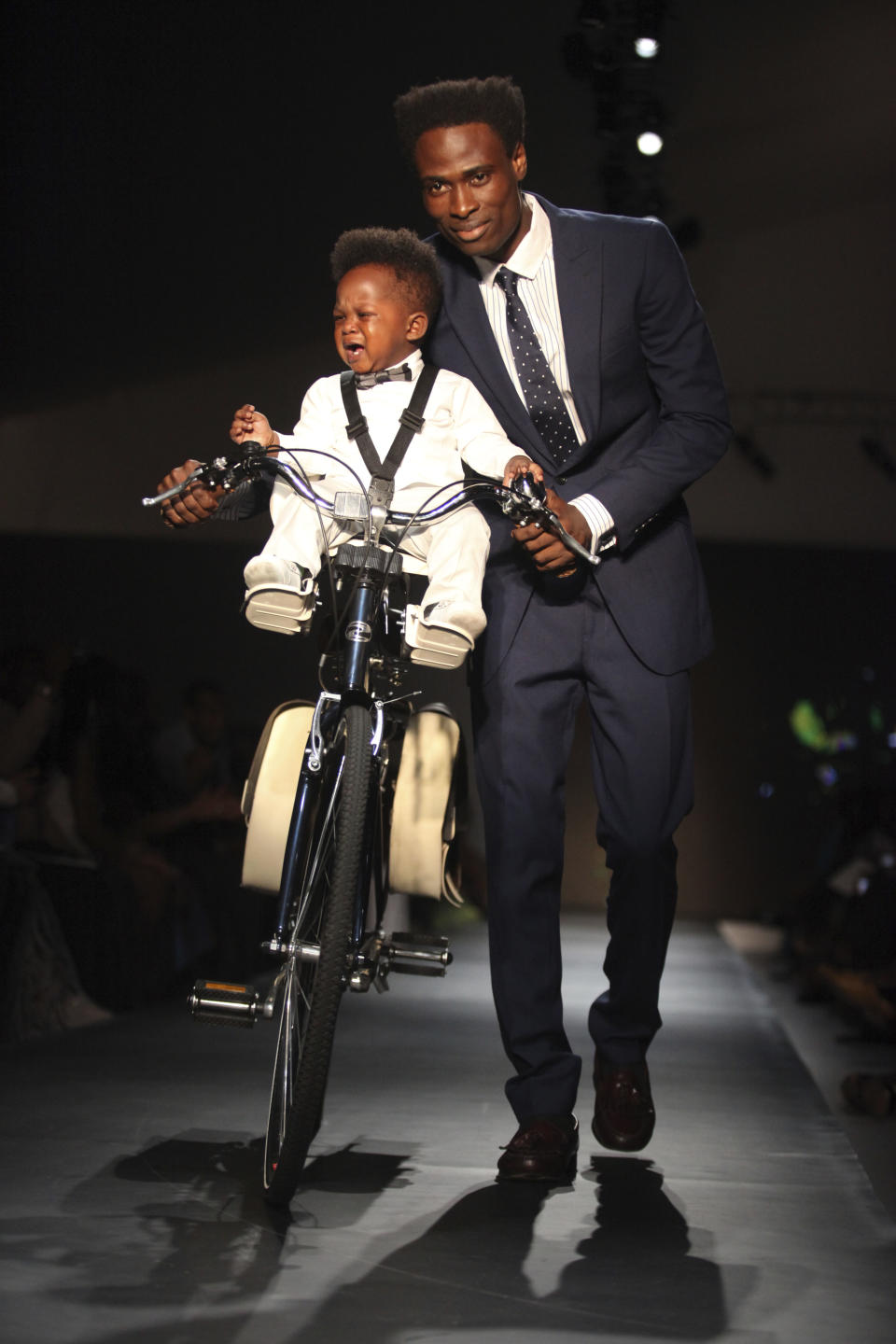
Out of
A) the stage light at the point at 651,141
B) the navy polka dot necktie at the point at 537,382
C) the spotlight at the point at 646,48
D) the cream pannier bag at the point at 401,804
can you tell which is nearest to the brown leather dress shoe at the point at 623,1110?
the cream pannier bag at the point at 401,804

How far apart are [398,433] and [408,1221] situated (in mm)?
903

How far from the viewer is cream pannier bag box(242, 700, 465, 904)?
1.96 m

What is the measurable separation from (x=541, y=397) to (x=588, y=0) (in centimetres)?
406

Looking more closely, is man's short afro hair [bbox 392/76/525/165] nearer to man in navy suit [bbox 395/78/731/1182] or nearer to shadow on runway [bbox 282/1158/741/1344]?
man in navy suit [bbox 395/78/731/1182]

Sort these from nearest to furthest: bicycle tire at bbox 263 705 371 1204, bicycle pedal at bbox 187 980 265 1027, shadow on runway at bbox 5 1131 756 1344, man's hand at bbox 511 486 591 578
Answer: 1. shadow on runway at bbox 5 1131 756 1344
2. bicycle tire at bbox 263 705 371 1204
3. bicycle pedal at bbox 187 980 265 1027
4. man's hand at bbox 511 486 591 578

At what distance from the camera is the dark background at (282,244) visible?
5.95 meters

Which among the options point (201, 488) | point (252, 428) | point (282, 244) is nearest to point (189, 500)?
point (201, 488)

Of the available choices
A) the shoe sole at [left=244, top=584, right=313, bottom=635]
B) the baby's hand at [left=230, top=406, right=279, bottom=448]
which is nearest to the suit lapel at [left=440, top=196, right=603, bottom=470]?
the baby's hand at [left=230, top=406, right=279, bottom=448]

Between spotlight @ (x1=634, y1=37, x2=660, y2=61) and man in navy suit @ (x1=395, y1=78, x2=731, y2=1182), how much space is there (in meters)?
4.04

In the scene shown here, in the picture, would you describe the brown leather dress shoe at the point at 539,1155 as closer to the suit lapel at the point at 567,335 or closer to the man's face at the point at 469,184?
the suit lapel at the point at 567,335

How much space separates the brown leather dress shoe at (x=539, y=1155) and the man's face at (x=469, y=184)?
1.12m

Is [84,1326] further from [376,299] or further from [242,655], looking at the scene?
[242,655]

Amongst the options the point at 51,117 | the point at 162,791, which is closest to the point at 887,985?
the point at 162,791

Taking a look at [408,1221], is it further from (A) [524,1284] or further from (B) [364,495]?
(B) [364,495]
